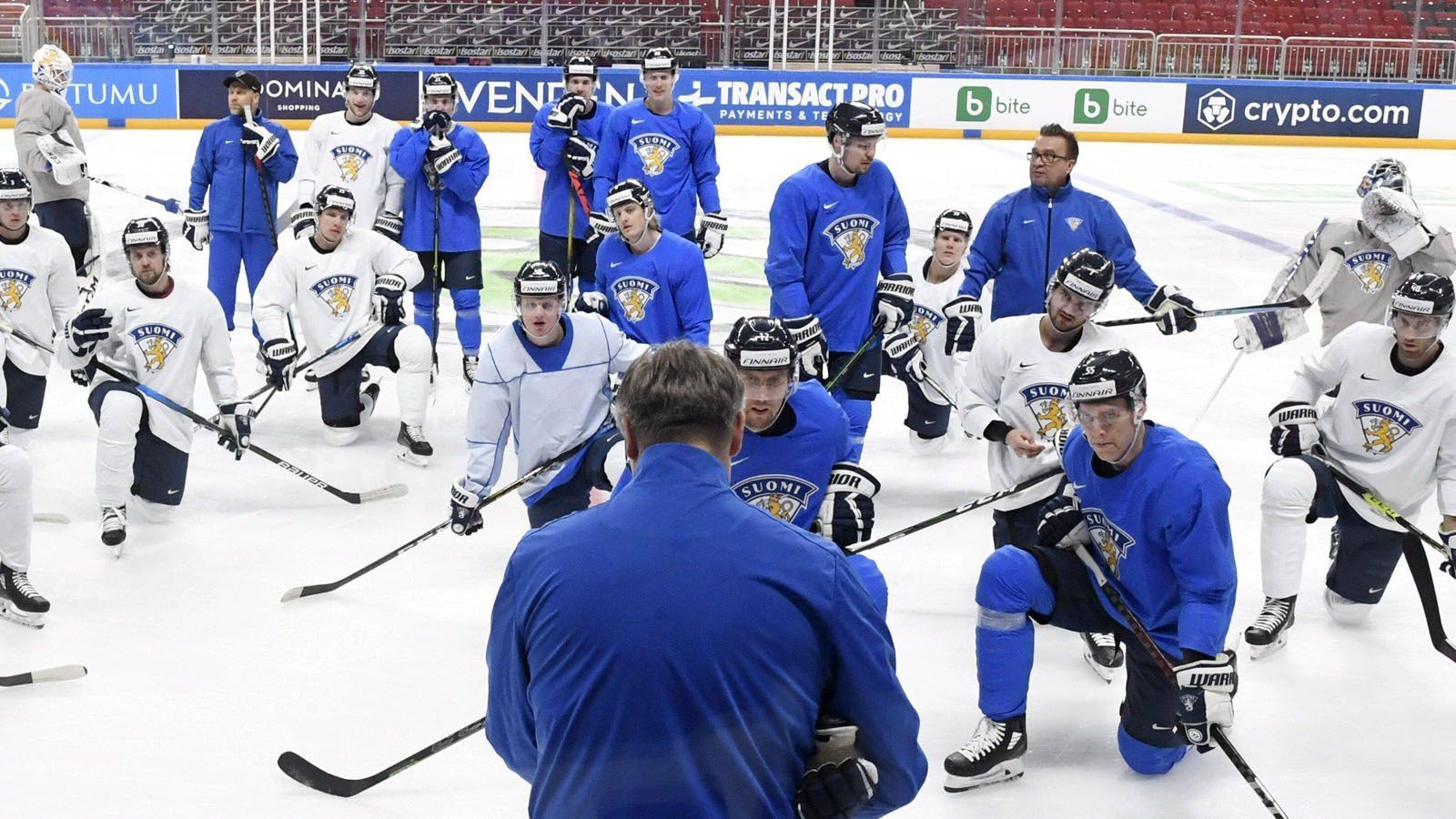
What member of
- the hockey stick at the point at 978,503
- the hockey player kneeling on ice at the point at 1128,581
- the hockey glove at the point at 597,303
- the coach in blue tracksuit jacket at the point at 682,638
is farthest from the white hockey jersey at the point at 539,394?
the coach in blue tracksuit jacket at the point at 682,638

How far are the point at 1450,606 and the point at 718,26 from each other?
1306cm

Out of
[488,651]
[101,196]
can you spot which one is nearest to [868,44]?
[101,196]

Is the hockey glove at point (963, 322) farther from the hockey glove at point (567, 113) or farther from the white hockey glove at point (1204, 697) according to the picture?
the hockey glove at point (567, 113)

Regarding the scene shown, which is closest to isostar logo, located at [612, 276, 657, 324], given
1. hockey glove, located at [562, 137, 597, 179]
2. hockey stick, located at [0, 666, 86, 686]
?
hockey glove, located at [562, 137, 597, 179]

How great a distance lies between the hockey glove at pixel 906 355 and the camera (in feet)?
17.4

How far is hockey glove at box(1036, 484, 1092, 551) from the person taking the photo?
3.54m

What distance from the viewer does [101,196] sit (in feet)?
38.9

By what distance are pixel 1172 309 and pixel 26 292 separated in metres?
4.02

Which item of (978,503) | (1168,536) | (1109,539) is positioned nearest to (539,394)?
(978,503)

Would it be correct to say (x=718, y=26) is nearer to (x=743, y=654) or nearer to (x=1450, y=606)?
(x=1450, y=606)

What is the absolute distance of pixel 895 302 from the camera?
5.35 m

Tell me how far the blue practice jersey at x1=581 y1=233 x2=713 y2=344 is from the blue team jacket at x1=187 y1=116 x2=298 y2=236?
8.10 feet

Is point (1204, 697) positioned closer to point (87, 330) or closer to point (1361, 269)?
A: point (1361, 269)

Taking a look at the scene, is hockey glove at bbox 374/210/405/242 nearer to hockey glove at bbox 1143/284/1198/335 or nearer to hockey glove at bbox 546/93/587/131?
hockey glove at bbox 546/93/587/131
